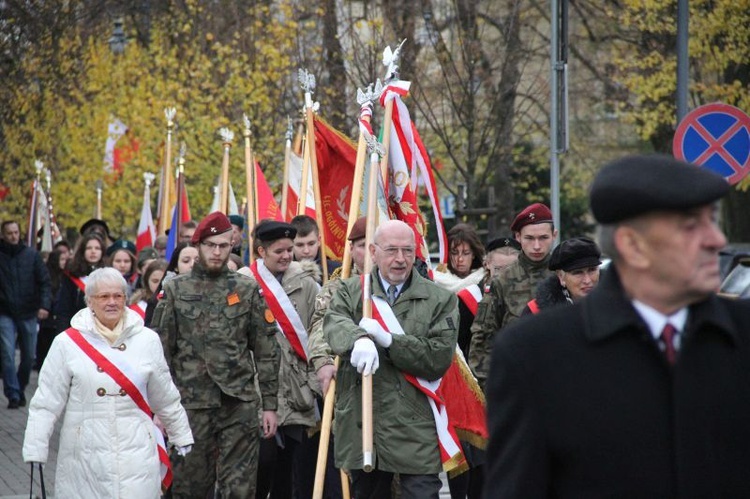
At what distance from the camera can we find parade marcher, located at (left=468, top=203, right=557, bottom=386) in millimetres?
8641

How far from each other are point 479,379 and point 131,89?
67.5 ft

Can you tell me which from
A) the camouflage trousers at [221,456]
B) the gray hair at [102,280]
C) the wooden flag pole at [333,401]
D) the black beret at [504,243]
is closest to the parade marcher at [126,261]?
the wooden flag pole at [333,401]

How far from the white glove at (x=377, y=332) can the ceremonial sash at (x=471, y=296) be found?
8.76 feet

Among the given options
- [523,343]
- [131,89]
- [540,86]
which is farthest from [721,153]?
[131,89]

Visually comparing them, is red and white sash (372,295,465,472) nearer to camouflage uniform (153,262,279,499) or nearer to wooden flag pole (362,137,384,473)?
wooden flag pole (362,137,384,473)

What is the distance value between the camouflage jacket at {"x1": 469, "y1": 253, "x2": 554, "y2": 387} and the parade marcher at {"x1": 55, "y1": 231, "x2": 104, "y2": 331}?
274 inches

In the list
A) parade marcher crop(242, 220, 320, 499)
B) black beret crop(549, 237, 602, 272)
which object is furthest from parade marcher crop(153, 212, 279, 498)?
black beret crop(549, 237, 602, 272)

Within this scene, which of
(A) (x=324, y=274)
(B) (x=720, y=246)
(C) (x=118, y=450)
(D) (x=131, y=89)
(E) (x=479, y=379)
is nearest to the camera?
(B) (x=720, y=246)

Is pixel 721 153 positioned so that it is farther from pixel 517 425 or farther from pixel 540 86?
pixel 540 86

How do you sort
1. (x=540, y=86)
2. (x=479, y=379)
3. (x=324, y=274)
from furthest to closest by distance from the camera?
(x=540, y=86) → (x=324, y=274) → (x=479, y=379)

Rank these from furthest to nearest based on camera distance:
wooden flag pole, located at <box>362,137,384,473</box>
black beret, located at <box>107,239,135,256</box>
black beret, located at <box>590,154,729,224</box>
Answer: black beret, located at <box>107,239,135,256</box>, wooden flag pole, located at <box>362,137,384,473</box>, black beret, located at <box>590,154,729,224</box>

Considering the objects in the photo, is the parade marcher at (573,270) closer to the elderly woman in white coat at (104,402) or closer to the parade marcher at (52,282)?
the elderly woman in white coat at (104,402)

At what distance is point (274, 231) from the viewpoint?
369 inches

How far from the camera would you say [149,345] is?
7605mm
